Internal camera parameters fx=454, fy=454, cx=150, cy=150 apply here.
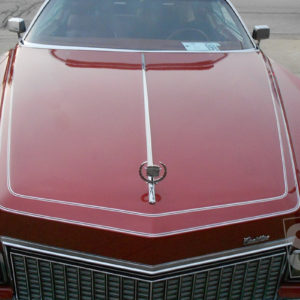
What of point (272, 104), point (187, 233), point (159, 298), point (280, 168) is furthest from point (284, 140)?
point (159, 298)

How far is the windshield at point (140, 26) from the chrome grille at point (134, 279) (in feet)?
5.69

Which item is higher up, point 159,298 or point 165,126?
point 165,126

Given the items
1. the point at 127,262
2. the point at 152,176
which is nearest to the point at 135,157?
the point at 152,176

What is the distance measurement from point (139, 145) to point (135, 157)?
0.30 feet

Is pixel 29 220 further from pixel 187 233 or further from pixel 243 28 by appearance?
pixel 243 28

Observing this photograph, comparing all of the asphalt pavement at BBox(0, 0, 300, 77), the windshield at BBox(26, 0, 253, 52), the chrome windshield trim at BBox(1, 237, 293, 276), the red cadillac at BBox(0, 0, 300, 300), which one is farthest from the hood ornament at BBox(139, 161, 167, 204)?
the asphalt pavement at BBox(0, 0, 300, 77)

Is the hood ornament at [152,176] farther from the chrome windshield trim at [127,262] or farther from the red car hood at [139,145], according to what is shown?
the chrome windshield trim at [127,262]

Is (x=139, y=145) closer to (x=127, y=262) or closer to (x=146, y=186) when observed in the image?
(x=146, y=186)

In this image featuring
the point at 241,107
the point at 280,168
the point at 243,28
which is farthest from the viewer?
the point at 243,28

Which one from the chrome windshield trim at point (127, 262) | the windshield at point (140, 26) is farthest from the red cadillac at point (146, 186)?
the windshield at point (140, 26)

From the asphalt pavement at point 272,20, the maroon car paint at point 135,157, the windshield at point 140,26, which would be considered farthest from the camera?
the asphalt pavement at point 272,20

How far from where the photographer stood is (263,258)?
1.80 meters

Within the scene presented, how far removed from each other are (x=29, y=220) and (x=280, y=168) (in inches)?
42.6

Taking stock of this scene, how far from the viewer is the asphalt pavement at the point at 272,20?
691 centimetres
